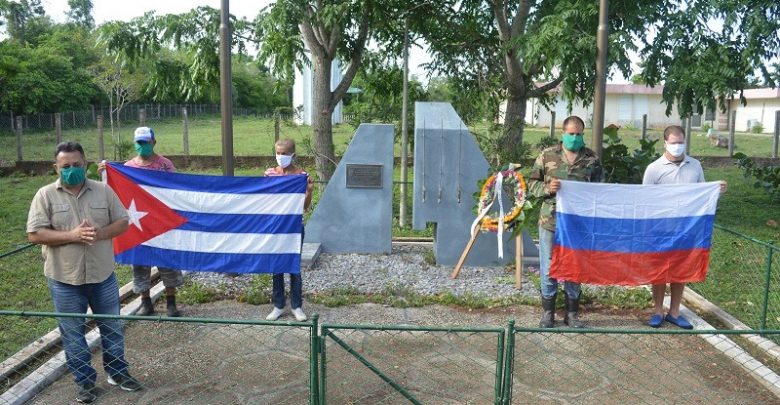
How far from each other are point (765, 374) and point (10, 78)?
30.9 metres

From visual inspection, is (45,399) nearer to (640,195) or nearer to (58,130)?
(640,195)

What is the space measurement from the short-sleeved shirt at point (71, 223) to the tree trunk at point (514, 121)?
9.28m

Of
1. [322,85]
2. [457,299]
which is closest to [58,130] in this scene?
[322,85]

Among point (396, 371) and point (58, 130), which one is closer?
point (396, 371)

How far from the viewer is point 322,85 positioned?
12.3 meters

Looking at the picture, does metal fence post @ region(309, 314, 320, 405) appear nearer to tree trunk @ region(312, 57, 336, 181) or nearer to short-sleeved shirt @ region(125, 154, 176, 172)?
short-sleeved shirt @ region(125, 154, 176, 172)

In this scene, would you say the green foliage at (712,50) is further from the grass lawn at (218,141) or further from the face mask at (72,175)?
the face mask at (72,175)

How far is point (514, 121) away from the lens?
13.2m

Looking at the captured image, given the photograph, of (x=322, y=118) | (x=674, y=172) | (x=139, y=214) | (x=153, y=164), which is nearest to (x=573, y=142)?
(x=674, y=172)

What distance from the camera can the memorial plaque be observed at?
9039 mm

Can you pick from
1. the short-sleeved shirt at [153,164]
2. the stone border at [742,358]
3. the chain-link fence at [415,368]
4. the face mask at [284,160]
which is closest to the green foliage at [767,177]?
the stone border at [742,358]

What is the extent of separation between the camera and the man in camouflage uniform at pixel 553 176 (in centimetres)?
625

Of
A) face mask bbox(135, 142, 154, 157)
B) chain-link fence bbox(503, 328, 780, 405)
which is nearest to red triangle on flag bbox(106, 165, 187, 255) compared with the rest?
face mask bbox(135, 142, 154, 157)

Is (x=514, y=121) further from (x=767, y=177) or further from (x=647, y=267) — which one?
(x=647, y=267)
